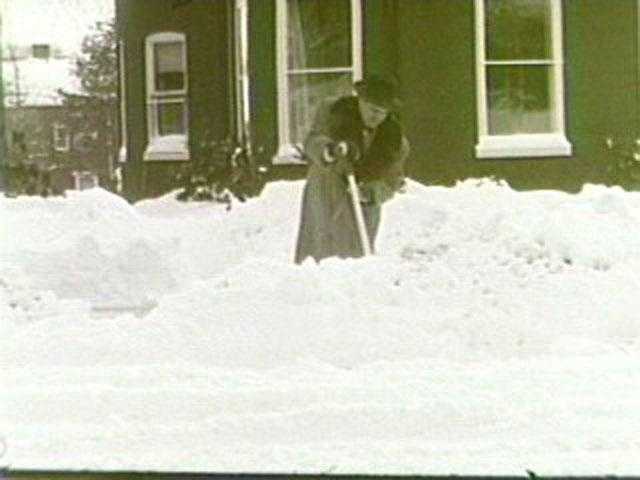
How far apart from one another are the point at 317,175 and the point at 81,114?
51cm

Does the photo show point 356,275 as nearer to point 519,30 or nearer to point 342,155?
point 342,155

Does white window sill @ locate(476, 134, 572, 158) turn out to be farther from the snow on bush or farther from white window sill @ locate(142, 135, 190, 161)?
white window sill @ locate(142, 135, 190, 161)

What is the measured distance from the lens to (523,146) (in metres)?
2.54

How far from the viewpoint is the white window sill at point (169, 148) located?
103 inches

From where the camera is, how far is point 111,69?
8.67 ft

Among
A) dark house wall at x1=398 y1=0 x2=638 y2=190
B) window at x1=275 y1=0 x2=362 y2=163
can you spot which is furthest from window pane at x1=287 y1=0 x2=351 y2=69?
dark house wall at x1=398 y1=0 x2=638 y2=190

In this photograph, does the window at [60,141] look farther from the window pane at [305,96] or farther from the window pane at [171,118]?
the window pane at [305,96]

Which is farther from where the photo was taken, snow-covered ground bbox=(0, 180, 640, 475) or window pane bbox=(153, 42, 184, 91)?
window pane bbox=(153, 42, 184, 91)

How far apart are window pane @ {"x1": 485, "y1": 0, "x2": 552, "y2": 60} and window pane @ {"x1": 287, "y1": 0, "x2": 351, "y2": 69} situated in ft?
0.94

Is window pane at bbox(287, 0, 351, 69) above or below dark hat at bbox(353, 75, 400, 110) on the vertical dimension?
above

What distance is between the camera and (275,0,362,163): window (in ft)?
8.48

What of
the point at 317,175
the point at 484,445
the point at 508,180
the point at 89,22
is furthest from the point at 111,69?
the point at 484,445

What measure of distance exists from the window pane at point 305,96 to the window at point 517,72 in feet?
0.94

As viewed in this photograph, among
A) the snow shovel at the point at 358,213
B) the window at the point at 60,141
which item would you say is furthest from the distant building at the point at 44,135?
the snow shovel at the point at 358,213
